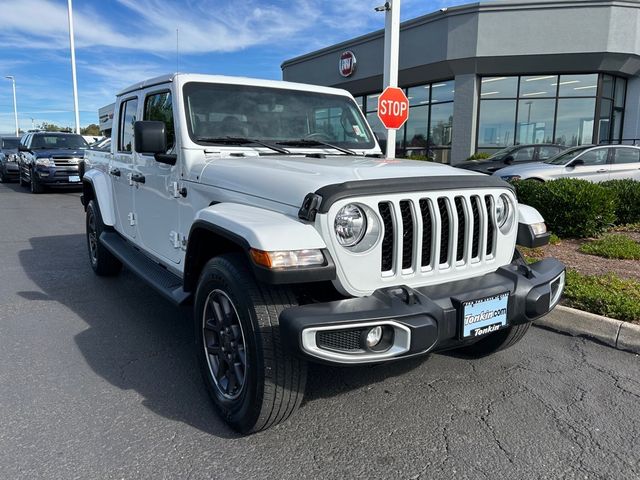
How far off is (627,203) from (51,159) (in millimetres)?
15018

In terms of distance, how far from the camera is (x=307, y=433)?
2.82 m

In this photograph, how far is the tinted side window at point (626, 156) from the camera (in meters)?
11.8

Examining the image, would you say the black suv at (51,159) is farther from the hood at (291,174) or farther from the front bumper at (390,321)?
the front bumper at (390,321)

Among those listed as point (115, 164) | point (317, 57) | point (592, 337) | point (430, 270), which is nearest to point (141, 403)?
point (430, 270)

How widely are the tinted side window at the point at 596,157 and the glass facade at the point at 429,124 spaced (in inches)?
360

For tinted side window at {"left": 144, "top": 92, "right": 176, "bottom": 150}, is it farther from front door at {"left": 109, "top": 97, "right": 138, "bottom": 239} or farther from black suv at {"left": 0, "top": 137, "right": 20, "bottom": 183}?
black suv at {"left": 0, "top": 137, "right": 20, "bottom": 183}

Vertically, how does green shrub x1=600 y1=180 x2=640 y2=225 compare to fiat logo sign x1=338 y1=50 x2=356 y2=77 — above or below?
below

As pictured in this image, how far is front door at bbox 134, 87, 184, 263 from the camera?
380 centimetres

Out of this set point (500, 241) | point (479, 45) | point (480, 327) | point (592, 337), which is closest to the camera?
point (480, 327)

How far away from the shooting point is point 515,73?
1906 centimetres

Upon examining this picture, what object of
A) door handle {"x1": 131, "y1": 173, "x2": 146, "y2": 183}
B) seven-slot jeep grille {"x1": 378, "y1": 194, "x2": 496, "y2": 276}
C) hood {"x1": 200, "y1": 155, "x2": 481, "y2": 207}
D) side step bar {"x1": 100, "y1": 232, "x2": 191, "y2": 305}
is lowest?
side step bar {"x1": 100, "y1": 232, "x2": 191, "y2": 305}

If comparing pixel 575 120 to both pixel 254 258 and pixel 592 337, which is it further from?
pixel 254 258

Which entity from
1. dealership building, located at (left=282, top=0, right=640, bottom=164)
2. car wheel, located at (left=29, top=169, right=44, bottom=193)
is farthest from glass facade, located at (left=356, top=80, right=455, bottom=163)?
car wheel, located at (left=29, top=169, right=44, bottom=193)

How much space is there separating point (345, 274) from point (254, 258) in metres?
0.45
